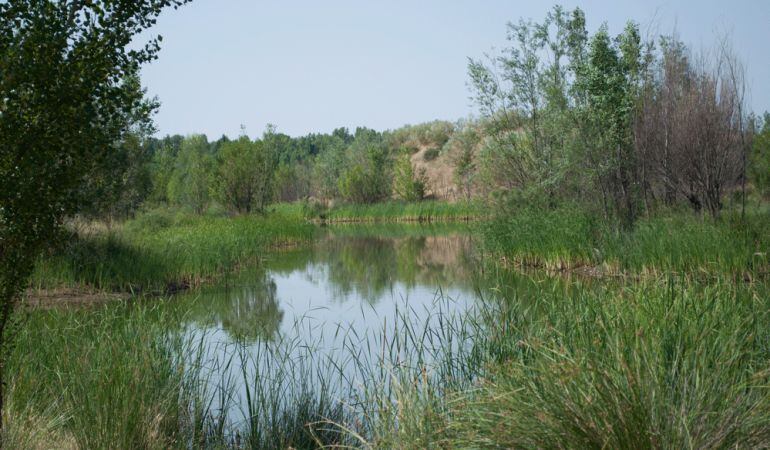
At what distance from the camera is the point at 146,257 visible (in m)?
13.0

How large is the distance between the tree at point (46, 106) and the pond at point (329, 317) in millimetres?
1833

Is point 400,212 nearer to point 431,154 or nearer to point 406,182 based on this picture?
point 406,182

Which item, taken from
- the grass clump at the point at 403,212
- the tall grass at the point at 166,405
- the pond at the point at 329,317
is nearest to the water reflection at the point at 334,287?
the pond at the point at 329,317

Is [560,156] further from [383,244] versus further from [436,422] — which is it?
[436,422]

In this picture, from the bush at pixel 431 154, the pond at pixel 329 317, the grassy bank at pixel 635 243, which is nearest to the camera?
the pond at pixel 329 317

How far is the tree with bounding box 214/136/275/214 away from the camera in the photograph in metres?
28.6

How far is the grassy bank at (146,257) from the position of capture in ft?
37.7

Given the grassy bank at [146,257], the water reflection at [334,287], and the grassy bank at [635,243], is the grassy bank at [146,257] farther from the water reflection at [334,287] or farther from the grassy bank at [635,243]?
the grassy bank at [635,243]

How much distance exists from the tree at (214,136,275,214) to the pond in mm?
5602

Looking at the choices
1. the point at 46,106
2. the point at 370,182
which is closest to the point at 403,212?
the point at 370,182

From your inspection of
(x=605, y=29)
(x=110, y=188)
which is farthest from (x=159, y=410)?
(x=605, y=29)

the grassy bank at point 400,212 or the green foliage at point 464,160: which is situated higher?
the green foliage at point 464,160

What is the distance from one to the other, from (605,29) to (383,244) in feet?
37.3

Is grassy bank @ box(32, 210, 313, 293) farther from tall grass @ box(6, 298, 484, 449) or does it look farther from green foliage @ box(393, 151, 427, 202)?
green foliage @ box(393, 151, 427, 202)
